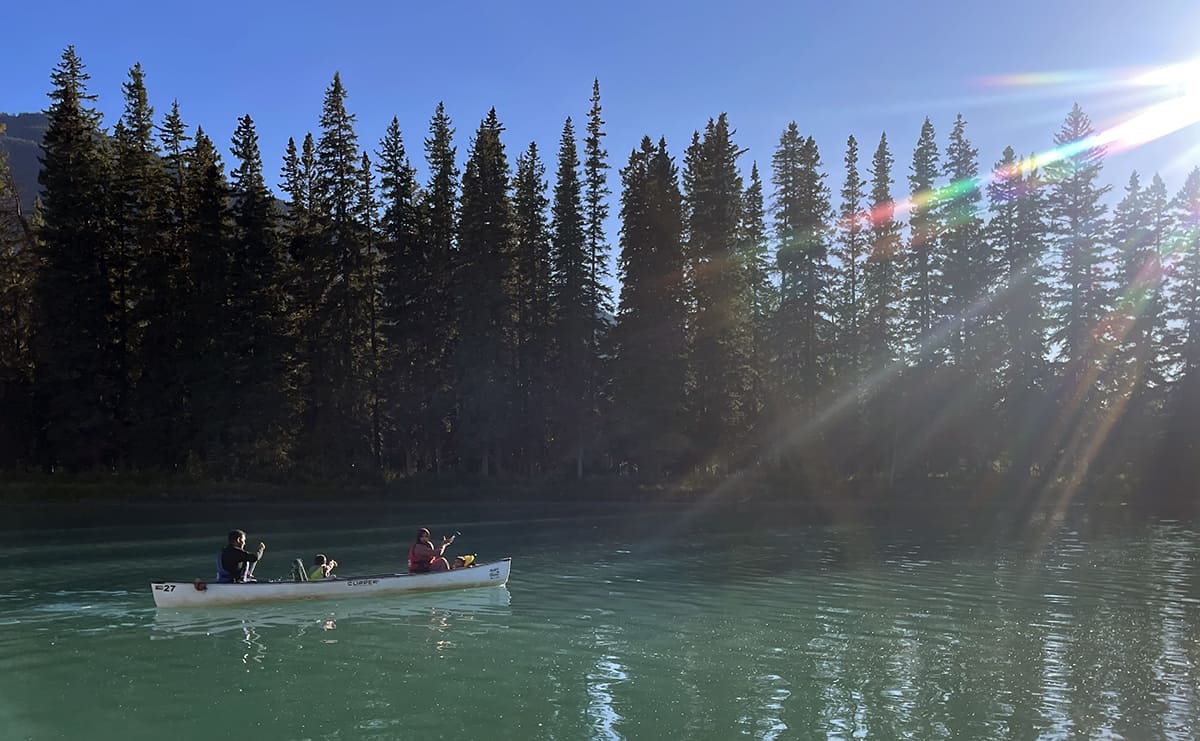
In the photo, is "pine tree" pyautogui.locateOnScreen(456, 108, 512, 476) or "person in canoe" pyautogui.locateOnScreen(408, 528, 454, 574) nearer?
"person in canoe" pyautogui.locateOnScreen(408, 528, 454, 574)

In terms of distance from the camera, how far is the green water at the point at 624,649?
12008 mm

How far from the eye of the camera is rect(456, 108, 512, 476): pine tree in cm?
5056

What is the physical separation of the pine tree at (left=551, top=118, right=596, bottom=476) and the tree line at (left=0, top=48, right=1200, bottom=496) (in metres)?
0.19

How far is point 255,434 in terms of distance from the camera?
45781mm

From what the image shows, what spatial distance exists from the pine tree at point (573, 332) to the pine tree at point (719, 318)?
689 cm

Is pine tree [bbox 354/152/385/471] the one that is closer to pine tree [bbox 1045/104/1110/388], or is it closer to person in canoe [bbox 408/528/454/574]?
person in canoe [bbox 408/528/454/574]

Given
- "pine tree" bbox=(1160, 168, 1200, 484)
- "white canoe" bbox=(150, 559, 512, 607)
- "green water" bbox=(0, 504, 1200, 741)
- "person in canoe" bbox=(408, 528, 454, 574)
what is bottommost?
"green water" bbox=(0, 504, 1200, 741)

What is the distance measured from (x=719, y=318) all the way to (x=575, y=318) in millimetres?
9051

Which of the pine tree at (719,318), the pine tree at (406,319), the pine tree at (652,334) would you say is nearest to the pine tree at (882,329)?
the pine tree at (719,318)

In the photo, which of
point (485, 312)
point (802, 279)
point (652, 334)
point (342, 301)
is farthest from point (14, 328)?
point (802, 279)

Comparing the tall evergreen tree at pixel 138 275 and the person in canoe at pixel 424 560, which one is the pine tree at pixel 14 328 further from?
the person in canoe at pixel 424 560

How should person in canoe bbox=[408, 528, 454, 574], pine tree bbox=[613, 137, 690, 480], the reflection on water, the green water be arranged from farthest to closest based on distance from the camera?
pine tree bbox=[613, 137, 690, 480] < person in canoe bbox=[408, 528, 454, 574] < the reflection on water < the green water

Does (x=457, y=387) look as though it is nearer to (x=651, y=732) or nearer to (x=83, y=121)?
(x=83, y=121)

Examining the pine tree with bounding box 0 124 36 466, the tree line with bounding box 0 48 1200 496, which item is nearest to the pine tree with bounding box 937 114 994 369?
the tree line with bounding box 0 48 1200 496
